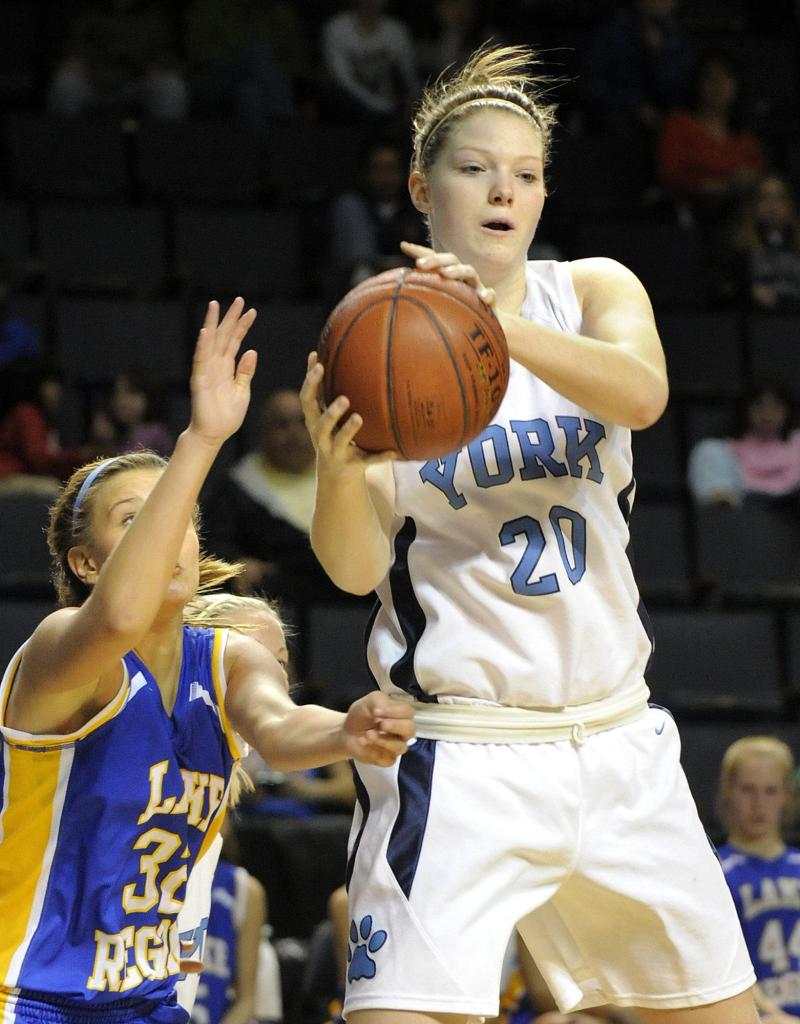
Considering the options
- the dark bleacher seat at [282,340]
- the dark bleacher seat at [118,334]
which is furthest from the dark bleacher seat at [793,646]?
the dark bleacher seat at [118,334]

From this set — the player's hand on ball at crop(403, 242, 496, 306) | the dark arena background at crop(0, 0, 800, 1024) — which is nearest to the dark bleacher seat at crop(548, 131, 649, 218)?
the dark arena background at crop(0, 0, 800, 1024)

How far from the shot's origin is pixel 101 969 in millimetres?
2787

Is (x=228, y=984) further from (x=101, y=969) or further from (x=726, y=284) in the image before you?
(x=726, y=284)

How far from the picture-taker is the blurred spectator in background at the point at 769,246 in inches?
360

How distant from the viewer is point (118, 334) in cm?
834

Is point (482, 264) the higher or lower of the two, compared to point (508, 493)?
higher

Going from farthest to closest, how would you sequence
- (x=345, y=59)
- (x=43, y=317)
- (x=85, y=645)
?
1. (x=345, y=59)
2. (x=43, y=317)
3. (x=85, y=645)

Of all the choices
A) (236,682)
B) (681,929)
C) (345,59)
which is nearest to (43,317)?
(345,59)

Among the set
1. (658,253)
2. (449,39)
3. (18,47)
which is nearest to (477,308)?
(658,253)

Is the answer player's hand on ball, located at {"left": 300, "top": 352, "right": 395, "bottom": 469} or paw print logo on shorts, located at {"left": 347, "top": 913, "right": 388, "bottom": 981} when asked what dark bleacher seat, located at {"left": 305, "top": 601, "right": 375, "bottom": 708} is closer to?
paw print logo on shorts, located at {"left": 347, "top": 913, "right": 388, "bottom": 981}

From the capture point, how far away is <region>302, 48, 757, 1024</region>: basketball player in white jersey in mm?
2729

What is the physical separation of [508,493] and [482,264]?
1.35 feet

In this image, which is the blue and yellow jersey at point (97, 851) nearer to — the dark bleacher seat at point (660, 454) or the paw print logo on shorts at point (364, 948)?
the paw print logo on shorts at point (364, 948)

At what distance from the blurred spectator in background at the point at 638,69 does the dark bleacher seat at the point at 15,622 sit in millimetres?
5482
